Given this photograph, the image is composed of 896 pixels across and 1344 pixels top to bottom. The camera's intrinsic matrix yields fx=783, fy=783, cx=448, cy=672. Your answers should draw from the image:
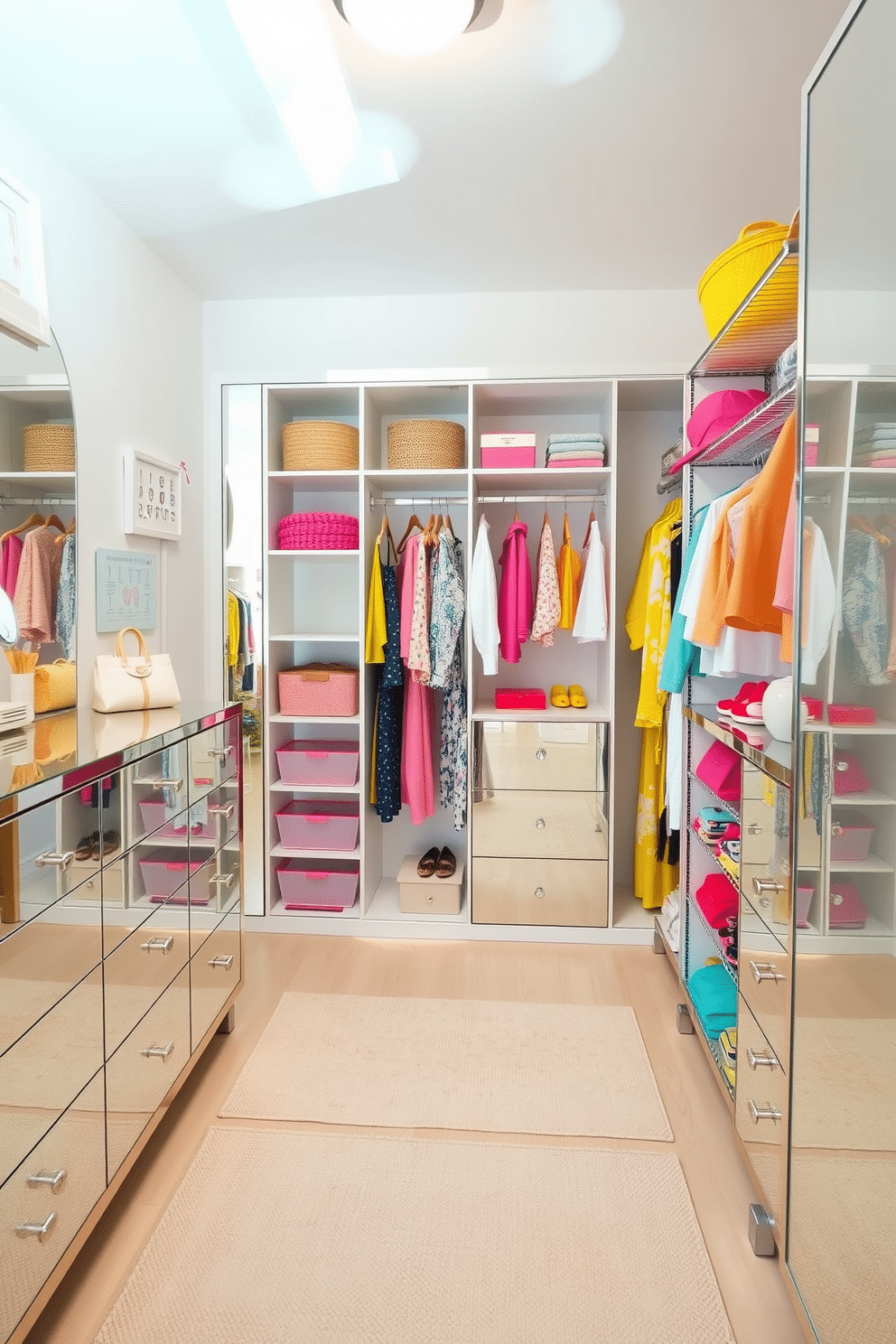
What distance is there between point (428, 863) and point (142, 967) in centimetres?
178

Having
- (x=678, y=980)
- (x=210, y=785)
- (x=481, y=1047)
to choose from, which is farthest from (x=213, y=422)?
(x=678, y=980)

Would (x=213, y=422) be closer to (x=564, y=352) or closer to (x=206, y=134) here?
(x=206, y=134)

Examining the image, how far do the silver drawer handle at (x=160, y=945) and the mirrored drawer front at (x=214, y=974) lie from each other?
20 centimetres

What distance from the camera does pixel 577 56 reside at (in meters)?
1.86

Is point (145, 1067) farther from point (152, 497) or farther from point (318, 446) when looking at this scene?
point (318, 446)

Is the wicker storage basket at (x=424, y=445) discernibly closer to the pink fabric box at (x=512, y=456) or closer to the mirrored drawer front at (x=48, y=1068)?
the pink fabric box at (x=512, y=456)

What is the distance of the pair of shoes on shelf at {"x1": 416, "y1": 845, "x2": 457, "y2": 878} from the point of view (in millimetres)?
3318

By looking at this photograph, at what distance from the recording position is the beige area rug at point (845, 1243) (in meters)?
1.03

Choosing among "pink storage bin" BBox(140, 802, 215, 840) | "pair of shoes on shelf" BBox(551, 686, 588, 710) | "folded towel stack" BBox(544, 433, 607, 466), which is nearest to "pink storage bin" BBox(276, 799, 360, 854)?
"pair of shoes on shelf" BBox(551, 686, 588, 710)

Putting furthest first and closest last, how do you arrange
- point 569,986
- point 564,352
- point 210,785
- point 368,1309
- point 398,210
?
point 564,352, point 569,986, point 398,210, point 210,785, point 368,1309

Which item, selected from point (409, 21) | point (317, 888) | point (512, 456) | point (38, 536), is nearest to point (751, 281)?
point (409, 21)

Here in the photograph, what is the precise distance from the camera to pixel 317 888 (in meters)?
3.31

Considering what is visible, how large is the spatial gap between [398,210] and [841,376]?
1929mm

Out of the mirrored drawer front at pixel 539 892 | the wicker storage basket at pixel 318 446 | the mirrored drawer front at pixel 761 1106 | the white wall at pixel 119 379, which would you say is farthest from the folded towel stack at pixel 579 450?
the mirrored drawer front at pixel 761 1106
